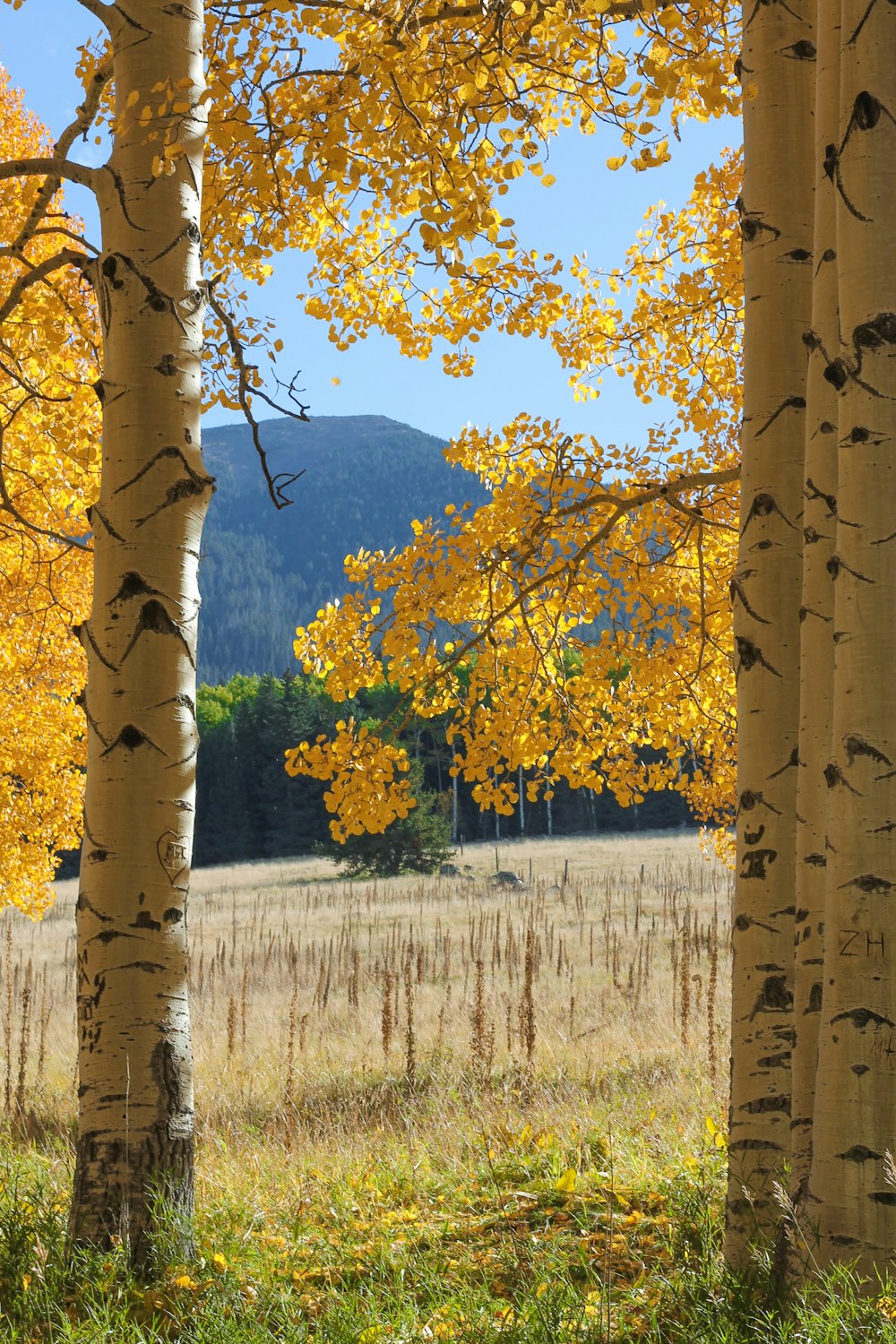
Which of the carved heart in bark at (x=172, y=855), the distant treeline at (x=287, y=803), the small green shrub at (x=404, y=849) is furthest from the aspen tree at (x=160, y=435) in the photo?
the distant treeline at (x=287, y=803)

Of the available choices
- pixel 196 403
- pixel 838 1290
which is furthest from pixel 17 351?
pixel 838 1290

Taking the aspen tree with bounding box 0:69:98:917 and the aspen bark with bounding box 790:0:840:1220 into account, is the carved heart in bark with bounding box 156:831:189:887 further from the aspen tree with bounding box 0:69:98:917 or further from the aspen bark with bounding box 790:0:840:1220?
the aspen tree with bounding box 0:69:98:917

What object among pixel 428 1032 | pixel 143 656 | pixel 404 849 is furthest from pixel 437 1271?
pixel 404 849

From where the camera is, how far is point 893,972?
7.44ft

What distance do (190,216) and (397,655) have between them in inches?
94.4

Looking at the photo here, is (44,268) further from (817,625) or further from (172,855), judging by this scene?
(817,625)

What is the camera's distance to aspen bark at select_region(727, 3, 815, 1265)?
2775 millimetres

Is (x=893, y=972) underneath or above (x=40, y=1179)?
above

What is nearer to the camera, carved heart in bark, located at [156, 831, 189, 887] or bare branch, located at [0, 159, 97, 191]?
carved heart in bark, located at [156, 831, 189, 887]

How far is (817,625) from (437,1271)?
209 centimetres

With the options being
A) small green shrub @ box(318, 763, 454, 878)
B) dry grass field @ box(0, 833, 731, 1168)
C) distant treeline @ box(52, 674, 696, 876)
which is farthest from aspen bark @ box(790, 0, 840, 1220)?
distant treeline @ box(52, 674, 696, 876)

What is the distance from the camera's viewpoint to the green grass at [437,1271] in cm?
241

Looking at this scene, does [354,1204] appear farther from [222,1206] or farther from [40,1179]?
[40,1179]

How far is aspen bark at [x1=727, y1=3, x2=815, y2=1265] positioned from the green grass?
366 millimetres
